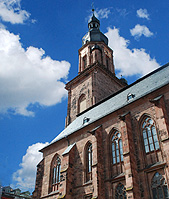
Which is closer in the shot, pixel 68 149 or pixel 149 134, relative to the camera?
pixel 149 134

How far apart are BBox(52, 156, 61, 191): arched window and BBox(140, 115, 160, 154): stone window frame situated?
9.25 meters

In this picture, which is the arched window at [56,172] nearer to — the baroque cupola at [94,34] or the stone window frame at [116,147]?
the stone window frame at [116,147]

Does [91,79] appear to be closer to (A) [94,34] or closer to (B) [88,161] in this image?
(A) [94,34]

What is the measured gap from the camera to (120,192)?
46.1 ft

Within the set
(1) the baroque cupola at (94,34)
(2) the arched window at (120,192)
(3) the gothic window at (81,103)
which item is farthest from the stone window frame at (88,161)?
(1) the baroque cupola at (94,34)

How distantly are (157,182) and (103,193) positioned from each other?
12.9 ft

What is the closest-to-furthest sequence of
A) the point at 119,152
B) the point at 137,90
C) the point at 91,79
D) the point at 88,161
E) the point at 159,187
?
the point at 159,187
the point at 119,152
the point at 88,161
the point at 137,90
the point at 91,79

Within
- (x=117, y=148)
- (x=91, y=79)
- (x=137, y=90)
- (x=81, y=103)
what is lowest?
(x=117, y=148)

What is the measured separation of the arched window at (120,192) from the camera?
13.8 m

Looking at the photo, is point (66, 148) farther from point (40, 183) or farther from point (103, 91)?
point (103, 91)

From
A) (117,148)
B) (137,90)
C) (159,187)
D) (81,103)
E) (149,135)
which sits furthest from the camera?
(81,103)

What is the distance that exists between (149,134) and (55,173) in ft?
33.6

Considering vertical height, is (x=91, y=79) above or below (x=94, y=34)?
below

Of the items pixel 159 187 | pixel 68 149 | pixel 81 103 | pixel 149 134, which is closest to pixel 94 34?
pixel 81 103
